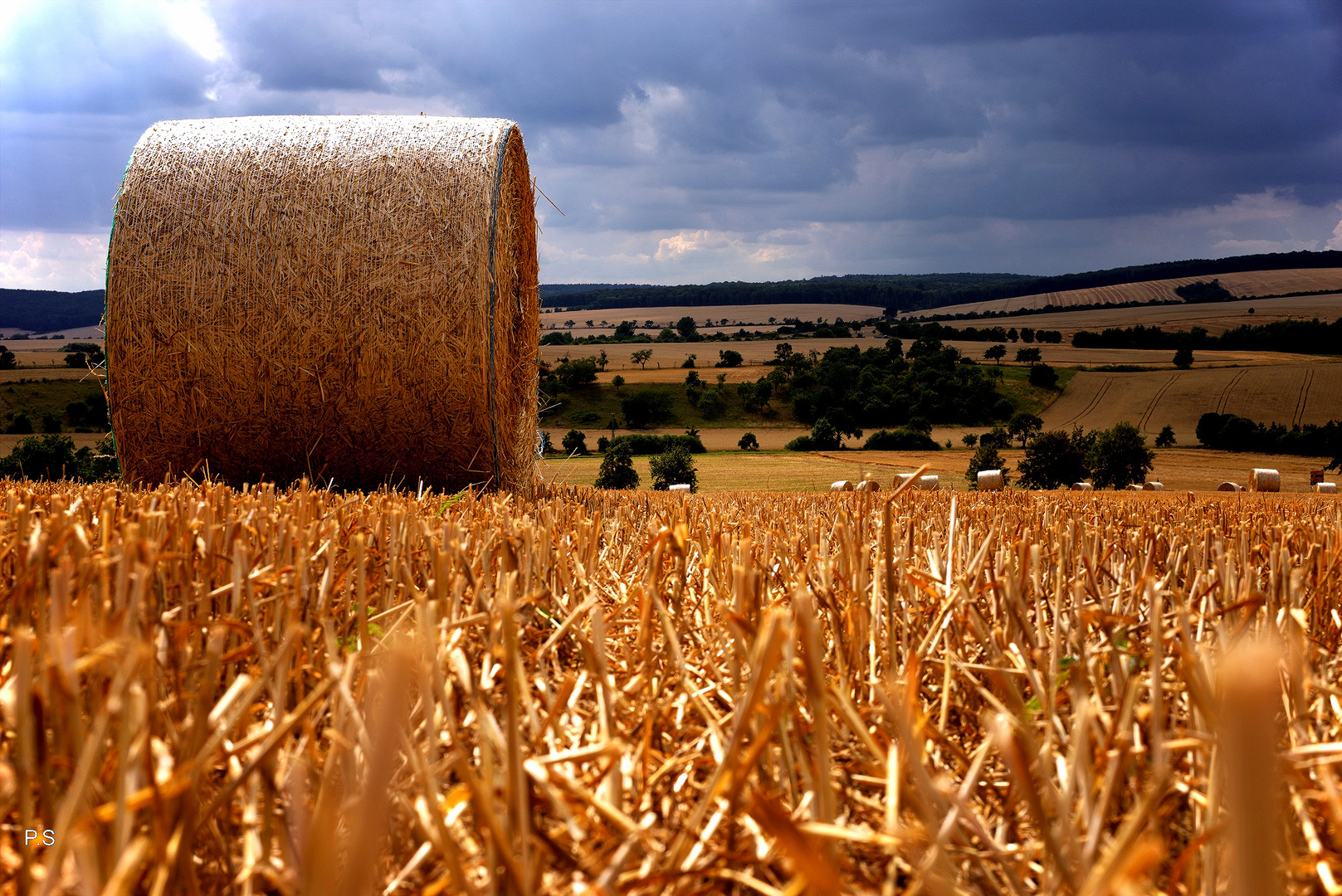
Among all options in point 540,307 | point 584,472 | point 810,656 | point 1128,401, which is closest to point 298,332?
point 540,307

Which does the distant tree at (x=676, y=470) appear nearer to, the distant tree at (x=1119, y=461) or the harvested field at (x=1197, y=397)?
the distant tree at (x=1119, y=461)

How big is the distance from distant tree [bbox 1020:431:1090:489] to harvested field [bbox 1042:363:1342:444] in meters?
25.8

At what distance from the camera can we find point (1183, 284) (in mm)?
97062

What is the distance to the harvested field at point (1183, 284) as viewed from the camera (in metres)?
90.1

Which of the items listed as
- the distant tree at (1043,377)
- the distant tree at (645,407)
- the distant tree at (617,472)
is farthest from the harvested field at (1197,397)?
the distant tree at (617,472)

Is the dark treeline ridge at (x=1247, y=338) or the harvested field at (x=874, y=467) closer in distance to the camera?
the harvested field at (x=874, y=467)

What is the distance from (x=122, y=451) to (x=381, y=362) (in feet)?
7.71

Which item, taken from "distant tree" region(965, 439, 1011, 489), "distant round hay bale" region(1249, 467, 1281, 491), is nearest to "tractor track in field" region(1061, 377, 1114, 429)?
"distant tree" region(965, 439, 1011, 489)

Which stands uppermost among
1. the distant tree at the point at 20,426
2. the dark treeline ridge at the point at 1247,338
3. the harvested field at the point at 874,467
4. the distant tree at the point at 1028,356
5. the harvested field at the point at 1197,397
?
the dark treeline ridge at the point at 1247,338

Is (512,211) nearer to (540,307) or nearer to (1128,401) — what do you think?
(540,307)

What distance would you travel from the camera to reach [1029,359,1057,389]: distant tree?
Result: 66.1m

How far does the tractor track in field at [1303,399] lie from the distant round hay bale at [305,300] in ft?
190

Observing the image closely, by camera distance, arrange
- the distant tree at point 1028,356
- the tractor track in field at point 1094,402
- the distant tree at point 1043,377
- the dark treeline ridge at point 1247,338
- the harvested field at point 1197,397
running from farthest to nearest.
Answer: the distant tree at point 1028,356 < the dark treeline ridge at point 1247,338 < the distant tree at point 1043,377 < the tractor track in field at point 1094,402 < the harvested field at point 1197,397

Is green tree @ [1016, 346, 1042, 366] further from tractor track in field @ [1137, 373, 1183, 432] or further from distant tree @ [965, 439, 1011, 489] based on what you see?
distant tree @ [965, 439, 1011, 489]
